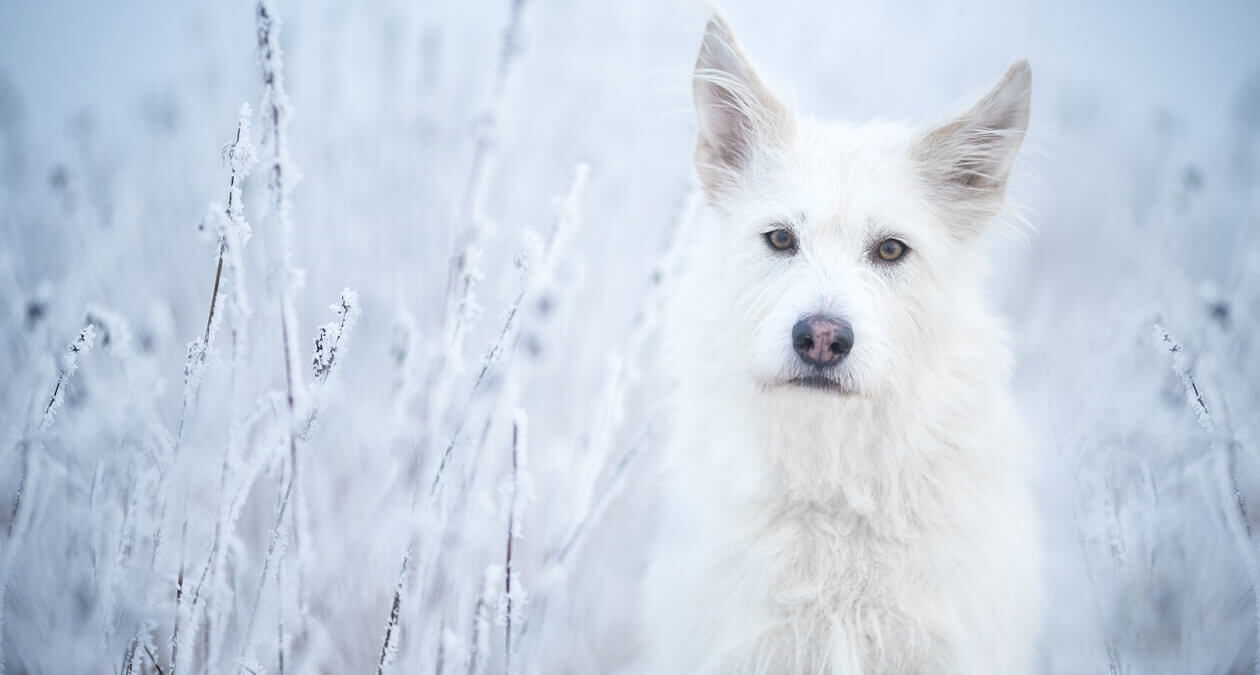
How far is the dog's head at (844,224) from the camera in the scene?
1776mm

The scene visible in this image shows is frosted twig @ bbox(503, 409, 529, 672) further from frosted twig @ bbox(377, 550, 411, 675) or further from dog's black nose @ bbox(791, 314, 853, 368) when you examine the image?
dog's black nose @ bbox(791, 314, 853, 368)

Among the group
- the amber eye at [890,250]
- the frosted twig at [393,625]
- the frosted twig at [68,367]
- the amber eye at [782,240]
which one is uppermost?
the amber eye at [782,240]

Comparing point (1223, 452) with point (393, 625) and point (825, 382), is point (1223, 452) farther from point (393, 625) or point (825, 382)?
point (393, 625)

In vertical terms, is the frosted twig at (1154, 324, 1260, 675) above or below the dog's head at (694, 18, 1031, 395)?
below

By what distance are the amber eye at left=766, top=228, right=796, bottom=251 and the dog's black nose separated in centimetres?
39

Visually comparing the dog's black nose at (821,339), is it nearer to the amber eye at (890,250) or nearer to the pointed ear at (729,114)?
the amber eye at (890,250)

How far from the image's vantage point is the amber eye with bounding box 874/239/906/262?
79.9 inches

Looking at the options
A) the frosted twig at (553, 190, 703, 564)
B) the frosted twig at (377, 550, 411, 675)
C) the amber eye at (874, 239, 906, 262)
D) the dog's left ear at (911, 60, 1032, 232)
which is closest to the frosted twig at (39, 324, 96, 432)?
the frosted twig at (377, 550, 411, 675)

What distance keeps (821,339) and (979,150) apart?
0.87m

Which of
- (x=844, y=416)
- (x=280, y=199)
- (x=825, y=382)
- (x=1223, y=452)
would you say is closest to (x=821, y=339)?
(x=825, y=382)

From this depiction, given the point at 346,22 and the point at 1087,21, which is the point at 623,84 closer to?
the point at 346,22

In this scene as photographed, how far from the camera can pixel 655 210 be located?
18.3 feet

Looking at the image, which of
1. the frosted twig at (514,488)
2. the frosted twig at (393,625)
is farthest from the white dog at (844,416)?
the frosted twig at (393,625)

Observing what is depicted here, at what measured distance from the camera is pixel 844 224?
198cm
